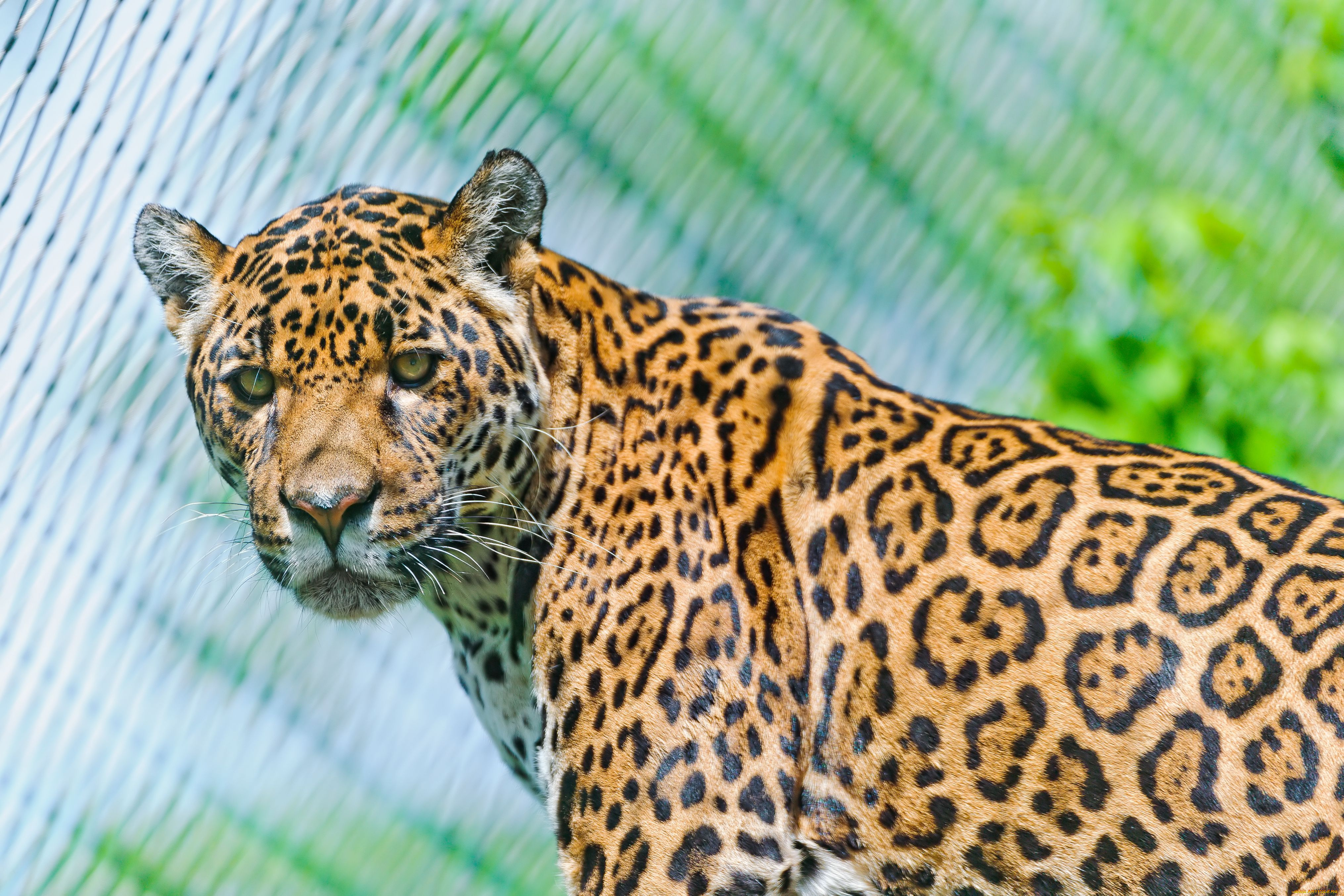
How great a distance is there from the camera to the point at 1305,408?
9305mm

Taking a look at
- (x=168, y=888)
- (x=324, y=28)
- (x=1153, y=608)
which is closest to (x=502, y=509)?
(x=1153, y=608)

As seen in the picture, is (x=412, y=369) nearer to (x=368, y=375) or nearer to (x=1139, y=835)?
(x=368, y=375)

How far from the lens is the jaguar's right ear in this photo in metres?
4.69

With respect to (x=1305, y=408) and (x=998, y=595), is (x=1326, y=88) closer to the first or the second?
(x=1305, y=408)

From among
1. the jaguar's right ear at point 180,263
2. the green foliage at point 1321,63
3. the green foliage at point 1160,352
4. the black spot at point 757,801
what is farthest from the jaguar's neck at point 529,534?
the green foliage at point 1321,63

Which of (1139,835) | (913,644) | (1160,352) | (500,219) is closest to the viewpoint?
(1139,835)

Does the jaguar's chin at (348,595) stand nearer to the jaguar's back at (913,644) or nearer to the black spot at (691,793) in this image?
the jaguar's back at (913,644)

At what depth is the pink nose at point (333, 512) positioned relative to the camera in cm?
407

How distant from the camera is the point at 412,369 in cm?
433

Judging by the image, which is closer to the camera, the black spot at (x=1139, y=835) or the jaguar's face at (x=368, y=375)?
the black spot at (x=1139, y=835)

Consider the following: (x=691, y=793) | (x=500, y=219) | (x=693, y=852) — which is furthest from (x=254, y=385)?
(x=693, y=852)

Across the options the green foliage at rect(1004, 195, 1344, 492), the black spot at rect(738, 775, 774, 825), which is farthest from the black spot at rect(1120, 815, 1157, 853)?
the green foliage at rect(1004, 195, 1344, 492)

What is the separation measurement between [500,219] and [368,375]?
711mm

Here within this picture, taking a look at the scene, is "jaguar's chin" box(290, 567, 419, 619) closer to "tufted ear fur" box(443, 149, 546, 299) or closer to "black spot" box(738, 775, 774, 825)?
"tufted ear fur" box(443, 149, 546, 299)
